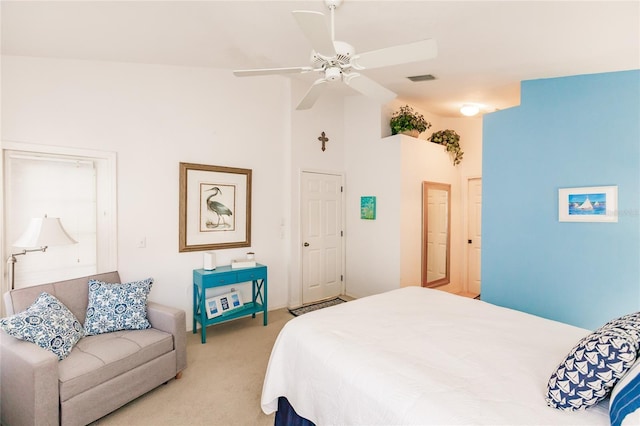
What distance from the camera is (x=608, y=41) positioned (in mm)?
2482

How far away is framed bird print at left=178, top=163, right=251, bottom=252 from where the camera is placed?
348 cm

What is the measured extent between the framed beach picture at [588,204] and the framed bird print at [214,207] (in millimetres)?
3475

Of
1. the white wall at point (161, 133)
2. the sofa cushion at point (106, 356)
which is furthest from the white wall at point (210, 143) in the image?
the sofa cushion at point (106, 356)

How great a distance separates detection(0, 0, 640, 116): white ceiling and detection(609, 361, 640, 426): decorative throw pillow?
226 cm

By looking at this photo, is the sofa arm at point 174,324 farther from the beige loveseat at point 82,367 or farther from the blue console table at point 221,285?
the blue console table at point 221,285

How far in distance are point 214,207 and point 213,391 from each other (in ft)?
6.55

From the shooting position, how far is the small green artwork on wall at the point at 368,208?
455 centimetres

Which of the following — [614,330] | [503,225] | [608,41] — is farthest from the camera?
[503,225]

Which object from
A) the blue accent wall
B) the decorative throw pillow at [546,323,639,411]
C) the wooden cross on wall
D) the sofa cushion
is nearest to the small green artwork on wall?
the wooden cross on wall

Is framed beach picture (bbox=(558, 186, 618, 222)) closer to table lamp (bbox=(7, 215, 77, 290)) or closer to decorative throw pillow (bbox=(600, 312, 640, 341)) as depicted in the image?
decorative throw pillow (bbox=(600, 312, 640, 341))

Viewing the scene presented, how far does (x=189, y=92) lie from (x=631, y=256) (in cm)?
468

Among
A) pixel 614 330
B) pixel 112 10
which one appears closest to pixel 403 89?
pixel 112 10

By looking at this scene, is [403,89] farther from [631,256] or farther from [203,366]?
[203,366]

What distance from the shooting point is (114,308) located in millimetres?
2447
